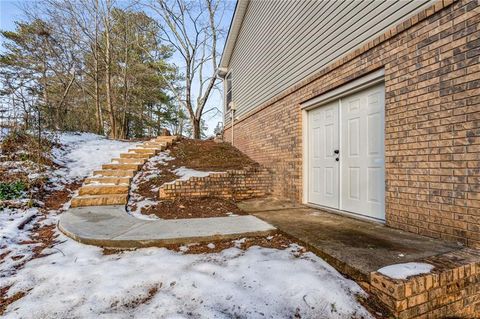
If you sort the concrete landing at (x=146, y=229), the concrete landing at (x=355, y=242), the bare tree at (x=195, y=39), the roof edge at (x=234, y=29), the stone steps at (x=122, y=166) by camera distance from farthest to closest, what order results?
1. the bare tree at (x=195, y=39)
2. the roof edge at (x=234, y=29)
3. the stone steps at (x=122, y=166)
4. the concrete landing at (x=146, y=229)
5. the concrete landing at (x=355, y=242)

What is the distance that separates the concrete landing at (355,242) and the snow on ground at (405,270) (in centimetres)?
8

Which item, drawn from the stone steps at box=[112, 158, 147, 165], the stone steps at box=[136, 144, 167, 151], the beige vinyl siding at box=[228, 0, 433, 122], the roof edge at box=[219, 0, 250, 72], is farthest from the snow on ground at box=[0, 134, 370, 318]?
the roof edge at box=[219, 0, 250, 72]

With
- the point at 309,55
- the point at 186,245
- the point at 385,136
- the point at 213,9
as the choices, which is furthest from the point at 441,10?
the point at 213,9

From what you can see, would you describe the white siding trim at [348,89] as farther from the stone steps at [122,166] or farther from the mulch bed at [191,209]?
the stone steps at [122,166]

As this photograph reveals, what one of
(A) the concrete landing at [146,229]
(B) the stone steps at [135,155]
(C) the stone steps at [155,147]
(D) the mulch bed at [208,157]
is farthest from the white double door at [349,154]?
(C) the stone steps at [155,147]

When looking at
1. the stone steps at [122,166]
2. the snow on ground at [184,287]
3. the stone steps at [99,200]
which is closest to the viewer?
the snow on ground at [184,287]

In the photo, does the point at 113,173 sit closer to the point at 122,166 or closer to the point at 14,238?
the point at 122,166

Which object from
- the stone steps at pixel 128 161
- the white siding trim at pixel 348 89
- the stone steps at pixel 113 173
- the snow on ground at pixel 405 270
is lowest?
the snow on ground at pixel 405 270

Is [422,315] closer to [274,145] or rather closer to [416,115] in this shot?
[416,115]

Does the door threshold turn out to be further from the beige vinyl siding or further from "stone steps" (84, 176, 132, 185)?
"stone steps" (84, 176, 132, 185)

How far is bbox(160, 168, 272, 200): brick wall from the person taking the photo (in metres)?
4.66

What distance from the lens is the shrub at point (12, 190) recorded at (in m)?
3.94

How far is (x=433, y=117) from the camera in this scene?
2.45 meters

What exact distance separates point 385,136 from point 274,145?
9.45ft
